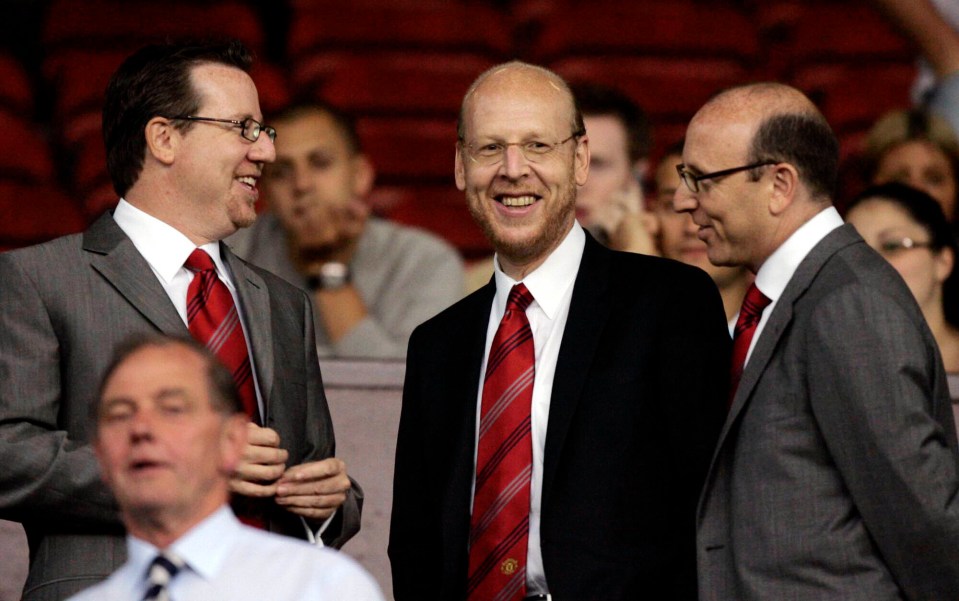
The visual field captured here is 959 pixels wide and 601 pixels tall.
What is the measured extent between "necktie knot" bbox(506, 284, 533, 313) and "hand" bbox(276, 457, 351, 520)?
0.35m

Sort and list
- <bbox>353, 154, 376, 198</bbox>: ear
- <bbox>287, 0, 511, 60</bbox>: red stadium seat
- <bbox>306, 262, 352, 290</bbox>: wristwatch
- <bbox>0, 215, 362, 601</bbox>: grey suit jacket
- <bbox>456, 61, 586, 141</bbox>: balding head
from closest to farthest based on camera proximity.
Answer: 1. <bbox>0, 215, 362, 601</bbox>: grey suit jacket
2. <bbox>456, 61, 586, 141</bbox>: balding head
3. <bbox>306, 262, 352, 290</bbox>: wristwatch
4. <bbox>353, 154, 376, 198</bbox>: ear
5. <bbox>287, 0, 511, 60</bbox>: red stadium seat

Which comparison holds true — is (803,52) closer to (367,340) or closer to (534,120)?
(367,340)

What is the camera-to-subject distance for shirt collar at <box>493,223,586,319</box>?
7.52 ft

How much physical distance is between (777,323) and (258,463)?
0.74 m

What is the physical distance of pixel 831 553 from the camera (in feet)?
6.64

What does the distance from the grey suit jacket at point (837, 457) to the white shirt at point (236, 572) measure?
64 centimetres

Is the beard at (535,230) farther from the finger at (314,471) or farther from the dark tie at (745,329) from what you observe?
the finger at (314,471)

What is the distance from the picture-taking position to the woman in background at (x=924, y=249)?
3.27 metres

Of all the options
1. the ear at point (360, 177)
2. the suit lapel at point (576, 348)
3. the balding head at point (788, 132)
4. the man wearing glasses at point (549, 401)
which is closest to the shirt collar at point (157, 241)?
the man wearing glasses at point (549, 401)

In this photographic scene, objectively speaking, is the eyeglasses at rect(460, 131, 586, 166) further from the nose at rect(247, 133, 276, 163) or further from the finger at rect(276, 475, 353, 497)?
the finger at rect(276, 475, 353, 497)

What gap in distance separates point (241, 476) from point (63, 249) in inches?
16.8

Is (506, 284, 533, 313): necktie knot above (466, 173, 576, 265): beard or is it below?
below

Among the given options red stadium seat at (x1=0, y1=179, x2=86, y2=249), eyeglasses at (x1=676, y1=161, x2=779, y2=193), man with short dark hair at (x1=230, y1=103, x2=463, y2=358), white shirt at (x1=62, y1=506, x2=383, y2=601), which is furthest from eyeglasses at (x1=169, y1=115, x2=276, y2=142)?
red stadium seat at (x1=0, y1=179, x2=86, y2=249)

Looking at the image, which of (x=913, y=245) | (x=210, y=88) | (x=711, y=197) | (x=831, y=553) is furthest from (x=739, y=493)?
(x=913, y=245)
